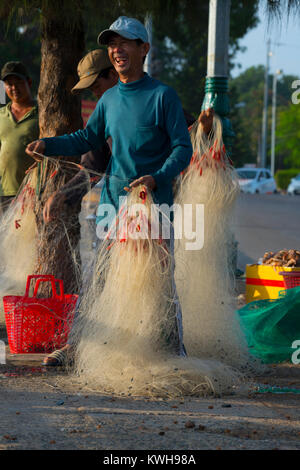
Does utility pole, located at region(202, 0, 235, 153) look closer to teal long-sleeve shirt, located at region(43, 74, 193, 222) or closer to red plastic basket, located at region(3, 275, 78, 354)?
red plastic basket, located at region(3, 275, 78, 354)

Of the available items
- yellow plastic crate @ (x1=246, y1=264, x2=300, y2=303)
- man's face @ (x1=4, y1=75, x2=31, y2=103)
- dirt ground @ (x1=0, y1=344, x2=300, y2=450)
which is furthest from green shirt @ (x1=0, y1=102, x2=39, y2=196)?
dirt ground @ (x1=0, y1=344, x2=300, y2=450)

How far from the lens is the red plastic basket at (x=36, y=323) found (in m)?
5.45

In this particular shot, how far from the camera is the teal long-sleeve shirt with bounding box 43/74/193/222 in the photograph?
4.59 meters

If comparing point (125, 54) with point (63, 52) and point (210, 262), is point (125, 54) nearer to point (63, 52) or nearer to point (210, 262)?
point (210, 262)

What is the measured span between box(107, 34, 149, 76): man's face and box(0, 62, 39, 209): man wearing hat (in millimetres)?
2479

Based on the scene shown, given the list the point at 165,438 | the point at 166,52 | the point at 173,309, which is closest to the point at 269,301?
the point at 173,309

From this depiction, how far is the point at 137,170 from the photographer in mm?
4680

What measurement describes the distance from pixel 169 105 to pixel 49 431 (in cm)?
199

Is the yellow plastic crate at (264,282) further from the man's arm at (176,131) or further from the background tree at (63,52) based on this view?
the man's arm at (176,131)


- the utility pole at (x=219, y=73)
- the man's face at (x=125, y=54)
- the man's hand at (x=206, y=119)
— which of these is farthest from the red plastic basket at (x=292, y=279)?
the man's face at (x=125, y=54)

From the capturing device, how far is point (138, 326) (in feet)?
14.8

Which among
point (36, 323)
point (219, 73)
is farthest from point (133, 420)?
point (219, 73)

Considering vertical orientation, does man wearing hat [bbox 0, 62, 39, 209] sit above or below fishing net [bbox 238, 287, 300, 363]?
above

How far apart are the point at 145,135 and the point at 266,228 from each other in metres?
15.0
